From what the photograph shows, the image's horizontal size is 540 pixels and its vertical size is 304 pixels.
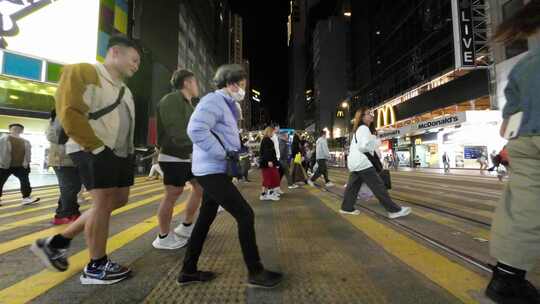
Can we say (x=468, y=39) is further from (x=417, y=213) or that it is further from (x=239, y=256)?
(x=239, y=256)

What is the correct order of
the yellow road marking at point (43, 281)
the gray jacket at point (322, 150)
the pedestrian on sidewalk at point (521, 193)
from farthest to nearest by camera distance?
the gray jacket at point (322, 150) → the yellow road marking at point (43, 281) → the pedestrian on sidewalk at point (521, 193)

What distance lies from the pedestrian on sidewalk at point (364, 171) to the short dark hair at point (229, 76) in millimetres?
2588

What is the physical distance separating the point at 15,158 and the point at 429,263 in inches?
317

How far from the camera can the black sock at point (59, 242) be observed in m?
2.30

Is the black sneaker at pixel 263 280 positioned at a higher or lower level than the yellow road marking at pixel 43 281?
higher

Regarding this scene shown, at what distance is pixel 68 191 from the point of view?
15.2 ft

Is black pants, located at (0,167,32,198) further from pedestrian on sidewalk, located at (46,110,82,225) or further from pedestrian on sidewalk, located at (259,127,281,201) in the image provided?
pedestrian on sidewalk, located at (259,127,281,201)

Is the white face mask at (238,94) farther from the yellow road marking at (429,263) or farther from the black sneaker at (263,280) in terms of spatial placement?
the yellow road marking at (429,263)

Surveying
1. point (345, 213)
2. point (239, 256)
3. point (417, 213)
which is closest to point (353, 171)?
point (345, 213)

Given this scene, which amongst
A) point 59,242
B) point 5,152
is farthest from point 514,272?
point 5,152

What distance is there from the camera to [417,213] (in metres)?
4.93

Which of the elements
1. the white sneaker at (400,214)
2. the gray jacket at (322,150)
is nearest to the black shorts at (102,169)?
the white sneaker at (400,214)

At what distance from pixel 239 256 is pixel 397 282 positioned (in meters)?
1.37

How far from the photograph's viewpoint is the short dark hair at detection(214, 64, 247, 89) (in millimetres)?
2340
